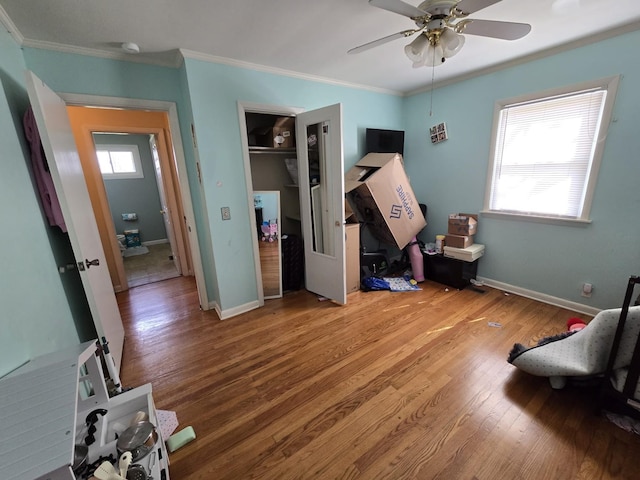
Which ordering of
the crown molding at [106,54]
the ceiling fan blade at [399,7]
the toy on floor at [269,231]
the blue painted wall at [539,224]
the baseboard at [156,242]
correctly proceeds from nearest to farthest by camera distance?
the ceiling fan blade at [399,7]
the crown molding at [106,54]
the blue painted wall at [539,224]
the toy on floor at [269,231]
the baseboard at [156,242]

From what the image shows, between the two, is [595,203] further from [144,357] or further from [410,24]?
[144,357]

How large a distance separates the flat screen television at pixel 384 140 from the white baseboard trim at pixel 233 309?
2486 mm

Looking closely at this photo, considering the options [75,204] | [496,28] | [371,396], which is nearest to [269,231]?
[75,204]

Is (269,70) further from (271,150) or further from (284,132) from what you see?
(271,150)

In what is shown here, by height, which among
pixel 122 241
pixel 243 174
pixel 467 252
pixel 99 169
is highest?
pixel 99 169

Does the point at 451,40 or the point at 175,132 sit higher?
the point at 451,40

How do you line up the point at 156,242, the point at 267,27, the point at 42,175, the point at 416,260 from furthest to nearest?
the point at 156,242
the point at 416,260
the point at 267,27
the point at 42,175

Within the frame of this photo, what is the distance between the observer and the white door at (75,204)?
4.78 feet

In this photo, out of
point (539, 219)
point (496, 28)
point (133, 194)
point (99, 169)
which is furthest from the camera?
point (133, 194)

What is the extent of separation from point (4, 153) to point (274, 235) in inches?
79.1

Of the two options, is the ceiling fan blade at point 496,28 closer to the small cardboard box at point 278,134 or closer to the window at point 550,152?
the window at point 550,152

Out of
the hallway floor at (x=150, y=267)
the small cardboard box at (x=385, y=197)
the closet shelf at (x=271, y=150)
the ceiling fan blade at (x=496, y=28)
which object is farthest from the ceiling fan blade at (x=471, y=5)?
the hallway floor at (x=150, y=267)

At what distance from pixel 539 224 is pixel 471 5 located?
91.9 inches

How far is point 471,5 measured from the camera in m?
1.33
